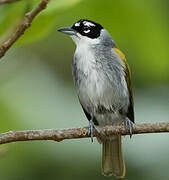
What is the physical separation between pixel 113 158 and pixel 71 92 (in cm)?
103

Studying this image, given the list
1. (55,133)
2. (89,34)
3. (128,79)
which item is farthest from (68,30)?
(55,133)

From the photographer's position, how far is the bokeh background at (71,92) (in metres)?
2.73

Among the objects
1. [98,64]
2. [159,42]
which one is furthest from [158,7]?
[98,64]

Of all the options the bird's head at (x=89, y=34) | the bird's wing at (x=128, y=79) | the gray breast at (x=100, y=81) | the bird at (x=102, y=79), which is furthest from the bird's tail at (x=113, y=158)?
the bird's head at (x=89, y=34)

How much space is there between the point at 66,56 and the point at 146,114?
1.39 meters

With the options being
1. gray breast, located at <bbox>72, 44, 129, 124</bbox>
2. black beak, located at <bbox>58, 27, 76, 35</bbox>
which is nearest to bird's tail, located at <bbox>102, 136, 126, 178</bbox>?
gray breast, located at <bbox>72, 44, 129, 124</bbox>

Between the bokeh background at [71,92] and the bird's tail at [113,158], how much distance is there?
238 millimetres

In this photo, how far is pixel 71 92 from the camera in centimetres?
476

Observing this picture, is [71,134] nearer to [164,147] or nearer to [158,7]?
[158,7]

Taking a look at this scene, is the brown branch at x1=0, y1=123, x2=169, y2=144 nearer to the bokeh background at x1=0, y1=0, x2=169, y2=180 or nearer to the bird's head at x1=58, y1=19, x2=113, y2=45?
the bokeh background at x1=0, y1=0, x2=169, y2=180

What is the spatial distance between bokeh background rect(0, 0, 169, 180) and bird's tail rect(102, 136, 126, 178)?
24 centimetres

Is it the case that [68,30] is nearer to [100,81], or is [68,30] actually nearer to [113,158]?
[100,81]

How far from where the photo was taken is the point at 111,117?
13.1ft

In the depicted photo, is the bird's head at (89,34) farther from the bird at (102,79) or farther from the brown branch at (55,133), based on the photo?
the brown branch at (55,133)
